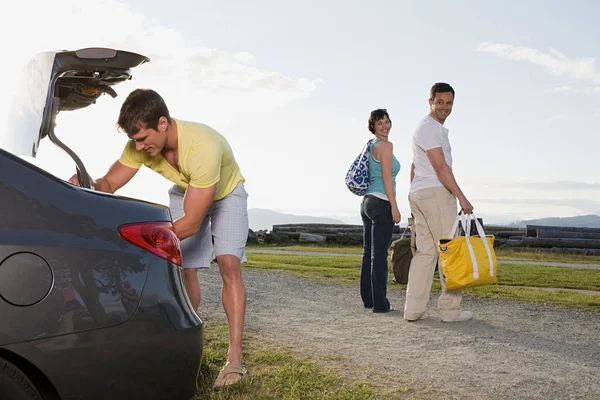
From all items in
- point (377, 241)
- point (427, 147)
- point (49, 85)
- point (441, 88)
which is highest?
point (441, 88)

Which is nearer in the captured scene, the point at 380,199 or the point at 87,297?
the point at 87,297

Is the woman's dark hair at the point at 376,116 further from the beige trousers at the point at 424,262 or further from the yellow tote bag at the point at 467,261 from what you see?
the yellow tote bag at the point at 467,261

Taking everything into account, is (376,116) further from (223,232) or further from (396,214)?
(223,232)

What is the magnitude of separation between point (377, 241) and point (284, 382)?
10.5ft

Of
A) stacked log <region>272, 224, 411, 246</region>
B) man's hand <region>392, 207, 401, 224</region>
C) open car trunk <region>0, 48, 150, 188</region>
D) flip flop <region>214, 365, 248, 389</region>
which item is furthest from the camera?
stacked log <region>272, 224, 411, 246</region>

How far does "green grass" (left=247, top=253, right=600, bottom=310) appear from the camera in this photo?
9.69 metres

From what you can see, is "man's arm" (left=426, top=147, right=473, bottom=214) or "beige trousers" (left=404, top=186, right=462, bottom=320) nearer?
"man's arm" (left=426, top=147, right=473, bottom=214)

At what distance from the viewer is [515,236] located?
24.5m

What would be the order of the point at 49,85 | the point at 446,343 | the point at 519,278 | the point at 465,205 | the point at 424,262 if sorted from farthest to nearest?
the point at 519,278 < the point at 424,262 < the point at 465,205 < the point at 446,343 < the point at 49,85

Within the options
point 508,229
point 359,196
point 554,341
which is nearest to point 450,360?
point 554,341

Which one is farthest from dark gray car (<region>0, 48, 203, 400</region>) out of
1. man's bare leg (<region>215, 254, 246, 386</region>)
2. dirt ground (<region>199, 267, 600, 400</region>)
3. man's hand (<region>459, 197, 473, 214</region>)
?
man's hand (<region>459, 197, 473, 214</region>)

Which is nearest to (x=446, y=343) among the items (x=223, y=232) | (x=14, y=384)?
(x=223, y=232)

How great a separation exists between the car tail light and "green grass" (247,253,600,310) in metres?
6.91

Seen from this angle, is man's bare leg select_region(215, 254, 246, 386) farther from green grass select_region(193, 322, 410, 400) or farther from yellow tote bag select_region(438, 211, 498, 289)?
yellow tote bag select_region(438, 211, 498, 289)
